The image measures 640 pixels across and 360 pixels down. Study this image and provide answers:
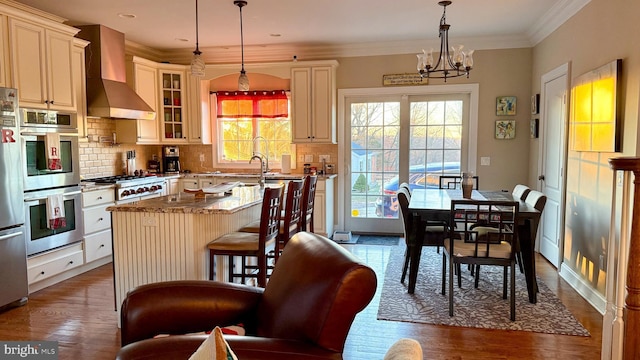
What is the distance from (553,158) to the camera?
457 cm

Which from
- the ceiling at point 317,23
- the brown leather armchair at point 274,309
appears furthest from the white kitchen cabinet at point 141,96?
the brown leather armchair at point 274,309

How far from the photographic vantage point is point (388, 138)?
6008 mm

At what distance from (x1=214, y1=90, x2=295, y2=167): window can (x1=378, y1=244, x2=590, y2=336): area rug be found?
2.86m

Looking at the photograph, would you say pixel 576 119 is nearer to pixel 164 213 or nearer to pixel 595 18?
pixel 595 18

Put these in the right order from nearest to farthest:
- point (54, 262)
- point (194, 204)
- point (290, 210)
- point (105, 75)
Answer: point (194, 204) → point (290, 210) → point (54, 262) → point (105, 75)

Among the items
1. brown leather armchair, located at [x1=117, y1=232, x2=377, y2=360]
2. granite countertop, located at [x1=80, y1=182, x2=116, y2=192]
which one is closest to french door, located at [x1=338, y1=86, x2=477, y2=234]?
granite countertop, located at [x1=80, y1=182, x2=116, y2=192]

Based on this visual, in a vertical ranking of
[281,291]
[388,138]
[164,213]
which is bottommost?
[281,291]

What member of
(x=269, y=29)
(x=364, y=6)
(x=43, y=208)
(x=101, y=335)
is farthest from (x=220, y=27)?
(x=101, y=335)

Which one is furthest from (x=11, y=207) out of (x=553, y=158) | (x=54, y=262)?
(x=553, y=158)

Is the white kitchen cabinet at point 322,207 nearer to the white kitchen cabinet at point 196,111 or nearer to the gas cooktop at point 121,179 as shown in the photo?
the white kitchen cabinet at point 196,111

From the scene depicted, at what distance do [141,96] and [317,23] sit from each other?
253 cm

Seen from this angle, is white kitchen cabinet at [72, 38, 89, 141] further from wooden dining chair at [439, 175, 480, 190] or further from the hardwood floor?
wooden dining chair at [439, 175, 480, 190]

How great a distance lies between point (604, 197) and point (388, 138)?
305 cm

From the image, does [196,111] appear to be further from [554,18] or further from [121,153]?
[554,18]
